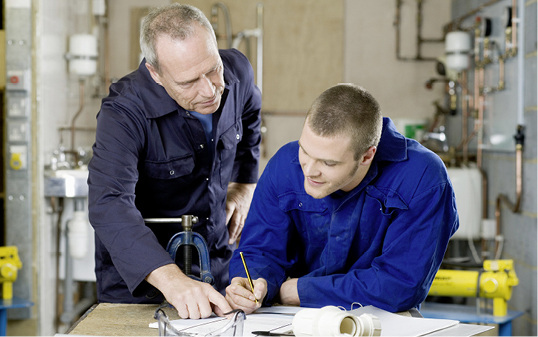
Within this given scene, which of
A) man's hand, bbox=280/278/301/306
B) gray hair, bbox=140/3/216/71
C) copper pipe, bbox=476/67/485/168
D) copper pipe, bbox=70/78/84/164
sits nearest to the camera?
man's hand, bbox=280/278/301/306

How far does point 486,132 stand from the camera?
4.32m

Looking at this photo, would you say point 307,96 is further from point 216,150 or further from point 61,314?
point 216,150

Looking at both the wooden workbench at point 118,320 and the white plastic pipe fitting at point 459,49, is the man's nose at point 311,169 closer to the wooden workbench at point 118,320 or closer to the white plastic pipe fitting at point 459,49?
the wooden workbench at point 118,320

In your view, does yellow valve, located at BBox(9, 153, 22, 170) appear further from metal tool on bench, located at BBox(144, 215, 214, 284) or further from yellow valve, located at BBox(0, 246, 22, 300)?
metal tool on bench, located at BBox(144, 215, 214, 284)

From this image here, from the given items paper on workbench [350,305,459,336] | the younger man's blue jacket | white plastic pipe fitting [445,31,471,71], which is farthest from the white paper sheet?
white plastic pipe fitting [445,31,471,71]

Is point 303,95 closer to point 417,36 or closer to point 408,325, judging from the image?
point 417,36

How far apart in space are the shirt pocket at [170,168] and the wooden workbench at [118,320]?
50cm

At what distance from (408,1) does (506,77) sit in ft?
4.94

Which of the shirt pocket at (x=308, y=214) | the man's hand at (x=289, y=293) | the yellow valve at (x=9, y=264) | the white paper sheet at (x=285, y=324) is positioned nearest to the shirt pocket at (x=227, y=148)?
the shirt pocket at (x=308, y=214)

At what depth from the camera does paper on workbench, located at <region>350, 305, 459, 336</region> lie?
1470 millimetres

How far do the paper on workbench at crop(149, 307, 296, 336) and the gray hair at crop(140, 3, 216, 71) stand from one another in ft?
2.63

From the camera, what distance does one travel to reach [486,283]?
3406 millimetres

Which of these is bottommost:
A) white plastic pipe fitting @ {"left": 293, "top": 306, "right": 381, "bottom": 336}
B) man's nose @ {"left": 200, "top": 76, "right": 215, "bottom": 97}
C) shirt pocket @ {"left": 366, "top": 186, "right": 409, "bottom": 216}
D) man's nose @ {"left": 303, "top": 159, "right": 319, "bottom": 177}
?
white plastic pipe fitting @ {"left": 293, "top": 306, "right": 381, "bottom": 336}

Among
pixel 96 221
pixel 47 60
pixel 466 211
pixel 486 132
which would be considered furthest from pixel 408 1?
pixel 96 221
